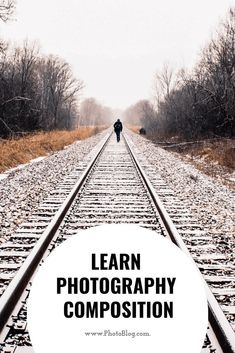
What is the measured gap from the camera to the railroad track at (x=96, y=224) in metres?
3.47

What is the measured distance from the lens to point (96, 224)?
6.91m

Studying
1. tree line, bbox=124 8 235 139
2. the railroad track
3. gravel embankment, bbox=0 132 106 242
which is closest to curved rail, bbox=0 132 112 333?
the railroad track

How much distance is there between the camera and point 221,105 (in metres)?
24.7

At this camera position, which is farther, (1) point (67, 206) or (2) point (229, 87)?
(2) point (229, 87)

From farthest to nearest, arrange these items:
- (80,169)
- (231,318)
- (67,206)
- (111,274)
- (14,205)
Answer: (80,169) → (14,205) → (67,206) → (231,318) → (111,274)

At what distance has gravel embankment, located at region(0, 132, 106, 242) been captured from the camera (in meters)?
7.61

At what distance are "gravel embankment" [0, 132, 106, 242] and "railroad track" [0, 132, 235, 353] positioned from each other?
0.26m

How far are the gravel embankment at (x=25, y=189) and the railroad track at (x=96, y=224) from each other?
26 cm

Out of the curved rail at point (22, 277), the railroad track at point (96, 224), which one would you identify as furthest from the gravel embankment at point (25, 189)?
the curved rail at point (22, 277)

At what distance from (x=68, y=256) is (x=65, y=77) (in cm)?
5940

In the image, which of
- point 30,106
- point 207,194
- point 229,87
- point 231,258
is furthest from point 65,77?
point 231,258

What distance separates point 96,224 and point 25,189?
453 centimetres

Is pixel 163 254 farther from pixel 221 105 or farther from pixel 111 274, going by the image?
pixel 221 105

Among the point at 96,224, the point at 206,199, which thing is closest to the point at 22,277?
the point at 96,224
